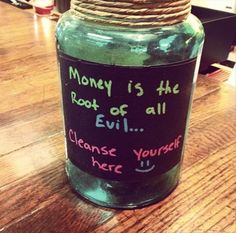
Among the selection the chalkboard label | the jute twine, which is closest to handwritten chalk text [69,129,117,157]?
the chalkboard label

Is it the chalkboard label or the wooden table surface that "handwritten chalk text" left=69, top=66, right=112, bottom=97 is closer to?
the chalkboard label

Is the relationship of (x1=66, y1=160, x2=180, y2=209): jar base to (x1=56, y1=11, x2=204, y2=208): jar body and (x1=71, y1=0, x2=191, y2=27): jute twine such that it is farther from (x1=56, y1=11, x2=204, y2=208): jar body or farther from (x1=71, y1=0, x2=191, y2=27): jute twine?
(x1=71, y1=0, x2=191, y2=27): jute twine

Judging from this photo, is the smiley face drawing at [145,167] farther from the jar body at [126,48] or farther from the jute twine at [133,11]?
the jute twine at [133,11]

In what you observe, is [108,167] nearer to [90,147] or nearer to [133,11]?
[90,147]

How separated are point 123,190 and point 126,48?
0.50 feet

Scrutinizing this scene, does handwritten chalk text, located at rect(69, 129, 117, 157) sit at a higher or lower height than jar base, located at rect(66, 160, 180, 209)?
higher

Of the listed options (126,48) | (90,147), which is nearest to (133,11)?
(126,48)

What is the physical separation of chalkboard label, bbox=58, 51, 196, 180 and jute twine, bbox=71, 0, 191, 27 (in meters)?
0.04

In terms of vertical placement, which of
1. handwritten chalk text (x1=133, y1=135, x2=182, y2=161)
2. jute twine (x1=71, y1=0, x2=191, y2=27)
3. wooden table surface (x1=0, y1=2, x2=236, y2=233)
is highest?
jute twine (x1=71, y1=0, x2=191, y2=27)

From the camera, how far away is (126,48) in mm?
325

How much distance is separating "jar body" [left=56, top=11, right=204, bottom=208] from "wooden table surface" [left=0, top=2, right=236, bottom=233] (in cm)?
2

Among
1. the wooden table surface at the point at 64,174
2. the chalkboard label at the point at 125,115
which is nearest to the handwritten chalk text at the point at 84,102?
the chalkboard label at the point at 125,115

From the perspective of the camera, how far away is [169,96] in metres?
0.35

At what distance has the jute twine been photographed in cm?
30
